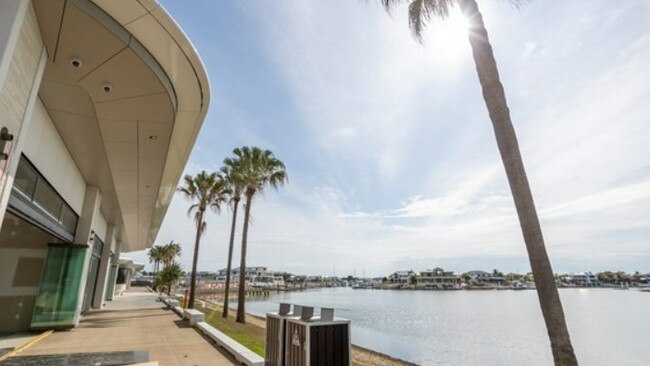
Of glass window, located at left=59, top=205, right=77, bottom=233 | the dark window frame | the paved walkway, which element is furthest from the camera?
glass window, located at left=59, top=205, right=77, bottom=233

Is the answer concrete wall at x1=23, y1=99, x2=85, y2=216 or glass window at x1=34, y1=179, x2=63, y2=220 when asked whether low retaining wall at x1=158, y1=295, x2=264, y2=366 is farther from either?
concrete wall at x1=23, y1=99, x2=85, y2=216

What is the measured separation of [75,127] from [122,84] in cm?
309

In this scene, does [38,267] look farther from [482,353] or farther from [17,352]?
[482,353]

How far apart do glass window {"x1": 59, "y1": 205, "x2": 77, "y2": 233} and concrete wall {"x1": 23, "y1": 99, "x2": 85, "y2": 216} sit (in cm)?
19

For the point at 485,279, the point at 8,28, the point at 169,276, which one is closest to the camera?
the point at 8,28

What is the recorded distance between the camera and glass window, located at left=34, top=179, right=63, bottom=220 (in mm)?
7453

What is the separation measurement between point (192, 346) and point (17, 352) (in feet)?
12.0

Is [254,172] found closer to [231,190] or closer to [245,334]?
[231,190]

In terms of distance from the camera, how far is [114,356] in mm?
5680

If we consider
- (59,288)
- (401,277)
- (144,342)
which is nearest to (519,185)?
(144,342)

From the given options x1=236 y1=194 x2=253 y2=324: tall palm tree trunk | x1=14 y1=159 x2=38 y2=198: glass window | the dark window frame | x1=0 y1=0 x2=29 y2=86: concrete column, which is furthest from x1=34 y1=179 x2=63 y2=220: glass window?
x1=236 y1=194 x2=253 y2=324: tall palm tree trunk

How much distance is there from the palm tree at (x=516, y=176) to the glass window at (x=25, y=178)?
Result: 7.47 meters

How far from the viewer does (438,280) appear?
131625 millimetres

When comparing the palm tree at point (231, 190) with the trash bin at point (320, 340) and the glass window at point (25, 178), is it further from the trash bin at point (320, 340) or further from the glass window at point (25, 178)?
the trash bin at point (320, 340)
